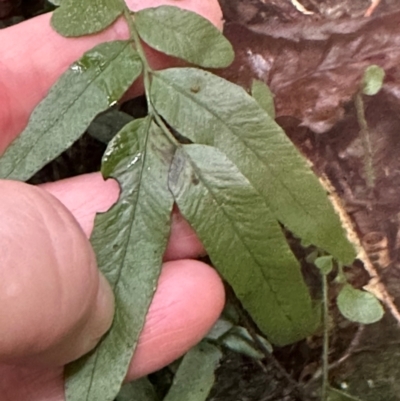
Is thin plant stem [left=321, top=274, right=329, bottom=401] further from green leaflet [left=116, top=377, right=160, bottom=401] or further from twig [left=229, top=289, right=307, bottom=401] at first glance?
green leaflet [left=116, top=377, right=160, bottom=401]

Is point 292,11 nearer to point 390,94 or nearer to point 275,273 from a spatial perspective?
point 390,94

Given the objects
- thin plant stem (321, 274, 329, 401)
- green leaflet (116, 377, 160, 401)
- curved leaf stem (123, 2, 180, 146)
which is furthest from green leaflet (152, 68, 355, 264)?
green leaflet (116, 377, 160, 401)

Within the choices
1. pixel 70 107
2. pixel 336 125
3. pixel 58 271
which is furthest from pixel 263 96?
pixel 58 271

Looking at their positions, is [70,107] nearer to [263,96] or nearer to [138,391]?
[263,96]

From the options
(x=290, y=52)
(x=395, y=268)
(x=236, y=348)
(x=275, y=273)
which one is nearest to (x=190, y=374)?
(x=236, y=348)

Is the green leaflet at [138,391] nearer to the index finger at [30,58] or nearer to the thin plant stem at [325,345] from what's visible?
the thin plant stem at [325,345]

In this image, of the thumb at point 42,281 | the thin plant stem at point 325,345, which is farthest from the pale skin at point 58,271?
the thin plant stem at point 325,345
